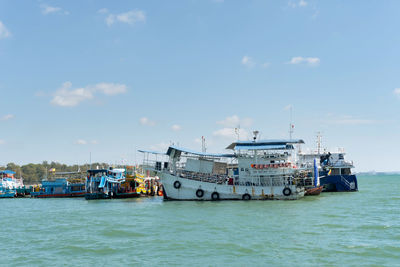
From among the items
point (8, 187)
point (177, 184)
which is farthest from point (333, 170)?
point (8, 187)

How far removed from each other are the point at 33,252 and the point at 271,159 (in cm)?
2561

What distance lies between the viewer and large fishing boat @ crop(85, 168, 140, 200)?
48.4m

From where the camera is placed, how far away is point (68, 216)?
31.7m

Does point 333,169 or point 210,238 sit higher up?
point 333,169

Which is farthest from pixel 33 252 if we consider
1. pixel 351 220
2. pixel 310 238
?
pixel 351 220

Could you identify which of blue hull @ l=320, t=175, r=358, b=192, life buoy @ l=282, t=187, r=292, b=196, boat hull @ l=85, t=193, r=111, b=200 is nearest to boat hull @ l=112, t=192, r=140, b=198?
boat hull @ l=85, t=193, r=111, b=200

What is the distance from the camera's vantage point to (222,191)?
1485 inches

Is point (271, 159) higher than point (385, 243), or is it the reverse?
point (271, 159)

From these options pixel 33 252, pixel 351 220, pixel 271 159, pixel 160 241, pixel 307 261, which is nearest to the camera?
pixel 307 261

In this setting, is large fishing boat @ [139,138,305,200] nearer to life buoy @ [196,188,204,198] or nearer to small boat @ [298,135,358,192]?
life buoy @ [196,188,204,198]

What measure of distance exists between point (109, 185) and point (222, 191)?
66.2 feet

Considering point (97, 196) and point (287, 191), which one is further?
point (97, 196)

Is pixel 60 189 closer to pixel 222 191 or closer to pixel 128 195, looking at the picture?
pixel 128 195

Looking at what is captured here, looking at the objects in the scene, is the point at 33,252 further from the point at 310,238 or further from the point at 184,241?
the point at 310,238
